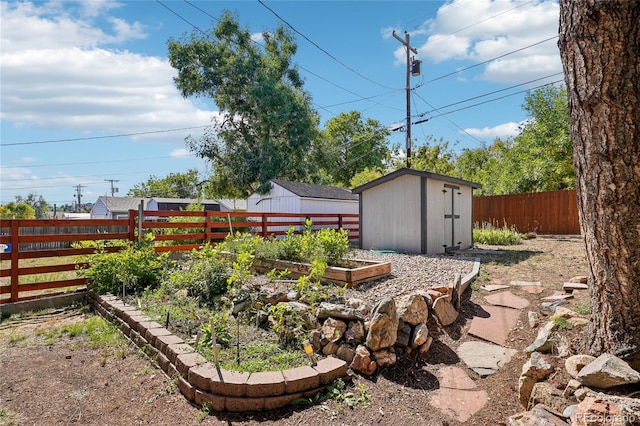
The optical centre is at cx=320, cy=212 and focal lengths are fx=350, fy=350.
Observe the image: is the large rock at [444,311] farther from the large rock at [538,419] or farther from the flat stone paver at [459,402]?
the large rock at [538,419]

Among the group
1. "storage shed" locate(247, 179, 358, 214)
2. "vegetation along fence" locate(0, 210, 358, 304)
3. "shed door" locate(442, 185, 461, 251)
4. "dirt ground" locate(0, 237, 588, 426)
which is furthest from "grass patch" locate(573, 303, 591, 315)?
"storage shed" locate(247, 179, 358, 214)

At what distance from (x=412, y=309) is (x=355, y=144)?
26.9m

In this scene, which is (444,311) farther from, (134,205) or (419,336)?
(134,205)

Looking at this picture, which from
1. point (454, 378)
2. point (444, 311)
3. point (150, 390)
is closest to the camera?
point (150, 390)

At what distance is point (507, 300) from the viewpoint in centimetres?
458

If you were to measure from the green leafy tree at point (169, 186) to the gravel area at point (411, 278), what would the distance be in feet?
115

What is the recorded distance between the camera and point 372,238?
9672 millimetres

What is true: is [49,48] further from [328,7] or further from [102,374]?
[102,374]

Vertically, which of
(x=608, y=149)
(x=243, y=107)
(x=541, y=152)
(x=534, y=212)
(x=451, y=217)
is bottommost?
(x=451, y=217)

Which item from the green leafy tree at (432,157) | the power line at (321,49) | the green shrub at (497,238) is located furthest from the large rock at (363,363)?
the green leafy tree at (432,157)

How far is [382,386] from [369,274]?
232 cm

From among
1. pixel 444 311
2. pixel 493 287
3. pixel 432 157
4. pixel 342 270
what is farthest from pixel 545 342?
pixel 432 157

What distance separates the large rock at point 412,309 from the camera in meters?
3.25

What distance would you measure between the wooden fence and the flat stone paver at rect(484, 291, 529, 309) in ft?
31.5
